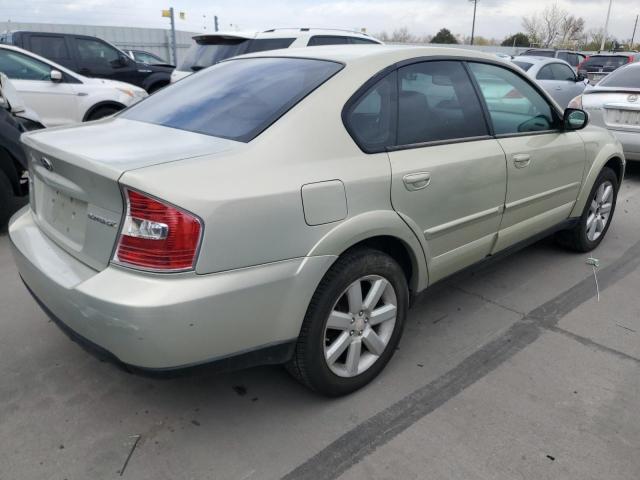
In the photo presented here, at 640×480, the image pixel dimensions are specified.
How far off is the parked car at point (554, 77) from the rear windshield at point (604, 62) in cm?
798

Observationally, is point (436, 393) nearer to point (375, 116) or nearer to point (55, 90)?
point (375, 116)

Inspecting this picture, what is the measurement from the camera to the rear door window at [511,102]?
3.22 m

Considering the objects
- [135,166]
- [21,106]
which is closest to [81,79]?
[21,106]

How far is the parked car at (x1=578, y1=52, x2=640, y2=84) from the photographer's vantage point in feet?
59.9

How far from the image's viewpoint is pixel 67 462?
7.06 feet

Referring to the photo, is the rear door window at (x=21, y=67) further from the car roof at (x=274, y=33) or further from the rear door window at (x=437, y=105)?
the rear door window at (x=437, y=105)

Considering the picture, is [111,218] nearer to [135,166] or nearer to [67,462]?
[135,166]

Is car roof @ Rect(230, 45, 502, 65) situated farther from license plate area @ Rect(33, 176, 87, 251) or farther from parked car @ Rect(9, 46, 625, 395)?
license plate area @ Rect(33, 176, 87, 251)

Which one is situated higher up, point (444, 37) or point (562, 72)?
point (444, 37)

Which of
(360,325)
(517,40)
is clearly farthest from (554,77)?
(517,40)

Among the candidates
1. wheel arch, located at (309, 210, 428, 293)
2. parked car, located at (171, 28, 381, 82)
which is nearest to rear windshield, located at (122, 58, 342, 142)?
wheel arch, located at (309, 210, 428, 293)

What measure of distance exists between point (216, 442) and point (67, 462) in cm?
60

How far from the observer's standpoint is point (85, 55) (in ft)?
32.7

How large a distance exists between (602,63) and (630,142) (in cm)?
1478
